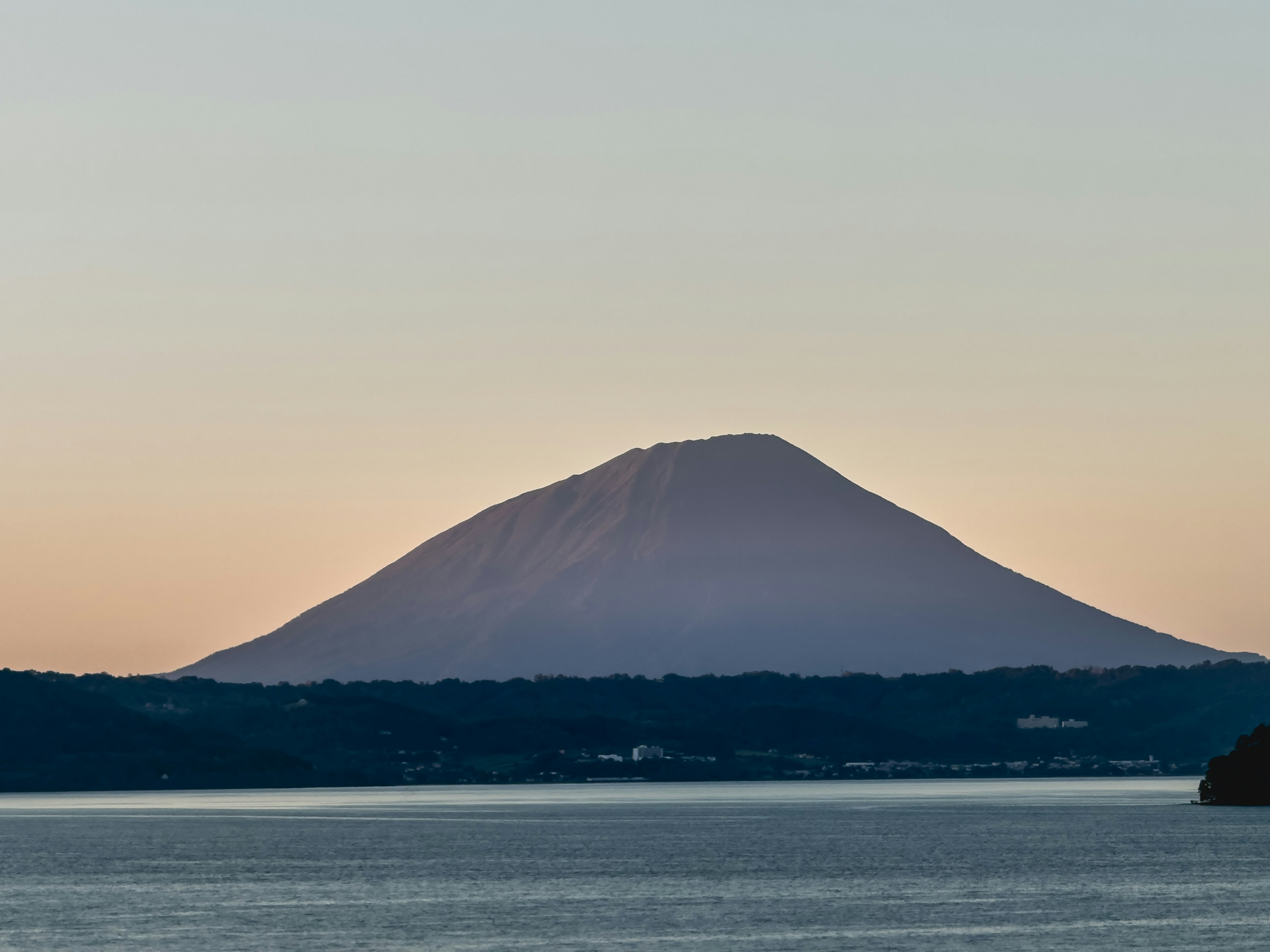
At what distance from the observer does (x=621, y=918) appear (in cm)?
10806

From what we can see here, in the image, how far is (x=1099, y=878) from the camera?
438 feet

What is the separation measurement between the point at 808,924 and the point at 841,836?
90115 mm

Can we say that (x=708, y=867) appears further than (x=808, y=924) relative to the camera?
Yes

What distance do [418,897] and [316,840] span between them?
246 feet

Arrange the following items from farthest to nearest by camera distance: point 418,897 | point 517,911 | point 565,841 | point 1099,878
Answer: point 565,841 < point 1099,878 < point 418,897 < point 517,911

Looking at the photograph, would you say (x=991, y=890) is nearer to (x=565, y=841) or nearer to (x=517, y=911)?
(x=517, y=911)

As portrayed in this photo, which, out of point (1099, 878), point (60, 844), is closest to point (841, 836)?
point (1099, 878)

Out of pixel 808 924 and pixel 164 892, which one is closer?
pixel 808 924

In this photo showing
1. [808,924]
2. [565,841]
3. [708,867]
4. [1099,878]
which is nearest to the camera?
[808,924]

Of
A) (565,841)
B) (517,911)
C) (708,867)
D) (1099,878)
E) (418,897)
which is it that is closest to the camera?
(517,911)

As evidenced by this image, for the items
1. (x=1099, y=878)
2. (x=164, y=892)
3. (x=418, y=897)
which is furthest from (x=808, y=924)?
(x=164, y=892)

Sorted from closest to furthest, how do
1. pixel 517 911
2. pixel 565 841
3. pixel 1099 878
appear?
pixel 517 911
pixel 1099 878
pixel 565 841

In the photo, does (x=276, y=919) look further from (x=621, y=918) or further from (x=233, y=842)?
(x=233, y=842)

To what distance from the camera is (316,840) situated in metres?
194
